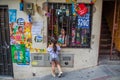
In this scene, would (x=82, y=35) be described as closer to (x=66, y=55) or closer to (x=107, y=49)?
(x=66, y=55)

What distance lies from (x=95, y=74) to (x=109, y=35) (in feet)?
9.64

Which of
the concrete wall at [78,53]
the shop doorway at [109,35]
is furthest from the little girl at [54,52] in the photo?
the shop doorway at [109,35]

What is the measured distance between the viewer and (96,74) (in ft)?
28.2

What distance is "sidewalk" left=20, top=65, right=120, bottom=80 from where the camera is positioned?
8.33 meters

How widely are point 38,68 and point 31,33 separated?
1580 mm

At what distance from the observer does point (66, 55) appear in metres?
8.97

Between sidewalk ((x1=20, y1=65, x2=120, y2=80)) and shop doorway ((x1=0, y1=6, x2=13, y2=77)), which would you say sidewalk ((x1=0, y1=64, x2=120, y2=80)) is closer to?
sidewalk ((x1=20, y1=65, x2=120, y2=80))

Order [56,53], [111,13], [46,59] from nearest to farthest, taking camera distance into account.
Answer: [56,53] < [46,59] < [111,13]

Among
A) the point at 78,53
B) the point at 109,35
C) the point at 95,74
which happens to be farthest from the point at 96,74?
the point at 109,35

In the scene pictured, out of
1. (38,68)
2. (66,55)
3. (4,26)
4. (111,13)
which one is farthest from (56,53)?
(111,13)

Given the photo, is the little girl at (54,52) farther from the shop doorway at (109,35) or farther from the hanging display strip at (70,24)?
the shop doorway at (109,35)

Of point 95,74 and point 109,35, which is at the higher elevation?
point 109,35

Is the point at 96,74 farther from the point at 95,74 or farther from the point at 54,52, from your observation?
the point at 54,52

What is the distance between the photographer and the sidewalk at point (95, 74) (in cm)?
833
